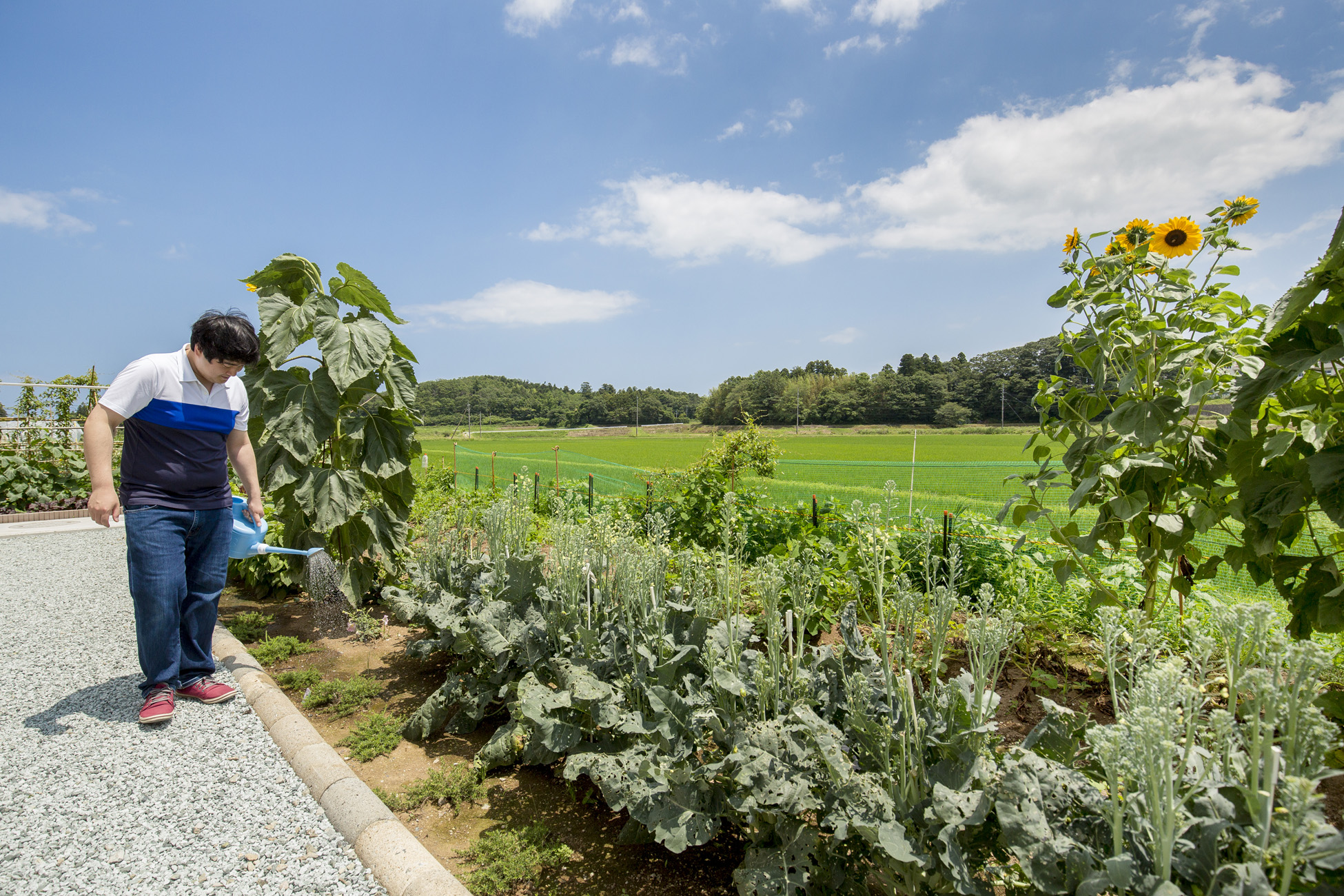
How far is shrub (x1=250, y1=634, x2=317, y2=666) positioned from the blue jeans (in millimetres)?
427

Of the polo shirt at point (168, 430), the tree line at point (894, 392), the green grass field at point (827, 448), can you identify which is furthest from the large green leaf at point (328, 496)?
the tree line at point (894, 392)

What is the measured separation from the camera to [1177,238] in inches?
89.8

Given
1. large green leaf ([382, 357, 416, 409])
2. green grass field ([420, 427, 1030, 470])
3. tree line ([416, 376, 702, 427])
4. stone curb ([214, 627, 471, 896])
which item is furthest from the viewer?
tree line ([416, 376, 702, 427])

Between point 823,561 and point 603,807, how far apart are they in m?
1.76

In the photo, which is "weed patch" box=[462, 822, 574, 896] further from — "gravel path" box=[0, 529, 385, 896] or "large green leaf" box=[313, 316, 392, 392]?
"large green leaf" box=[313, 316, 392, 392]

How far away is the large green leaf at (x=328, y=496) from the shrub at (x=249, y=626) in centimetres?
89

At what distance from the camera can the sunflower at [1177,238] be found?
226 cm

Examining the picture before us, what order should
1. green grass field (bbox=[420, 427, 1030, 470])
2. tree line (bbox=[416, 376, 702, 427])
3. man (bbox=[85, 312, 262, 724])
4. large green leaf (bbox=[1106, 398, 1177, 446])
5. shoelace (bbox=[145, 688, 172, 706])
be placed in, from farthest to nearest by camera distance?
tree line (bbox=[416, 376, 702, 427])
green grass field (bbox=[420, 427, 1030, 470])
shoelace (bbox=[145, 688, 172, 706])
man (bbox=[85, 312, 262, 724])
large green leaf (bbox=[1106, 398, 1177, 446])

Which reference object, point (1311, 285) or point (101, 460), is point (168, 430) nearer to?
point (101, 460)

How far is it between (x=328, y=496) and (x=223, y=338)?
Result: 1.19m

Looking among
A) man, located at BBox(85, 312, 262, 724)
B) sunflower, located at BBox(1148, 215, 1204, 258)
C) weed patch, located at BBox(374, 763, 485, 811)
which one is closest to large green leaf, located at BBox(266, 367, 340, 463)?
man, located at BBox(85, 312, 262, 724)

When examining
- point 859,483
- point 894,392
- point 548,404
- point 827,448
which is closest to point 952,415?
point 894,392

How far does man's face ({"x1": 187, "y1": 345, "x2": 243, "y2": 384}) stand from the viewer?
2.86m

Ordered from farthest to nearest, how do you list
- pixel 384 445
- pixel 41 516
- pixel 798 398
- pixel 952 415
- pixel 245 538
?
pixel 798 398 < pixel 952 415 < pixel 41 516 < pixel 384 445 < pixel 245 538
